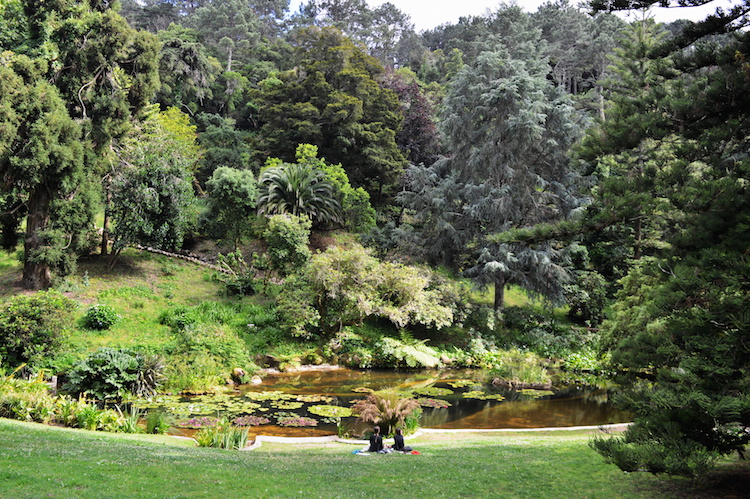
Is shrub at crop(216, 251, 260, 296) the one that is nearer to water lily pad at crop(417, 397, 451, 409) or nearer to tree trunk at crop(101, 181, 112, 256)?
tree trunk at crop(101, 181, 112, 256)

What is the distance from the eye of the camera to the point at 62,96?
52.2 ft

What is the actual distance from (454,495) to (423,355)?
11776mm

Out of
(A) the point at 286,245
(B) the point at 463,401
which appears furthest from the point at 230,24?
(B) the point at 463,401

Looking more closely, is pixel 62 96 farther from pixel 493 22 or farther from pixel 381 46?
pixel 381 46

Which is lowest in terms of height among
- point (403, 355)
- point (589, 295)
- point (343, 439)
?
point (343, 439)

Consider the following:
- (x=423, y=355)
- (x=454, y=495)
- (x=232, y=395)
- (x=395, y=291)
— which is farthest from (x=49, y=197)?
(x=454, y=495)

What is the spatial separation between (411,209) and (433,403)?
13.5m

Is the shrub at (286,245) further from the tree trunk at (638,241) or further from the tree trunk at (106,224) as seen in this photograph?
the tree trunk at (638,241)

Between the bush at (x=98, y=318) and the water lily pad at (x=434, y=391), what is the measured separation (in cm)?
904

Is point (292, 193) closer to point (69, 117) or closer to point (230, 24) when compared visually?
point (69, 117)

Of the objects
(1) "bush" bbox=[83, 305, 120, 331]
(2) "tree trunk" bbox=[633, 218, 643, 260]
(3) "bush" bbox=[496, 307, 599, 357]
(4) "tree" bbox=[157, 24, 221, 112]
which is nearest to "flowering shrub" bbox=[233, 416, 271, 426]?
(1) "bush" bbox=[83, 305, 120, 331]

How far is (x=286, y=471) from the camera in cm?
608

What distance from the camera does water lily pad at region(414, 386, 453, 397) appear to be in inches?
533

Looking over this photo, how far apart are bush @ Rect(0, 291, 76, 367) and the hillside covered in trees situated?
48mm
